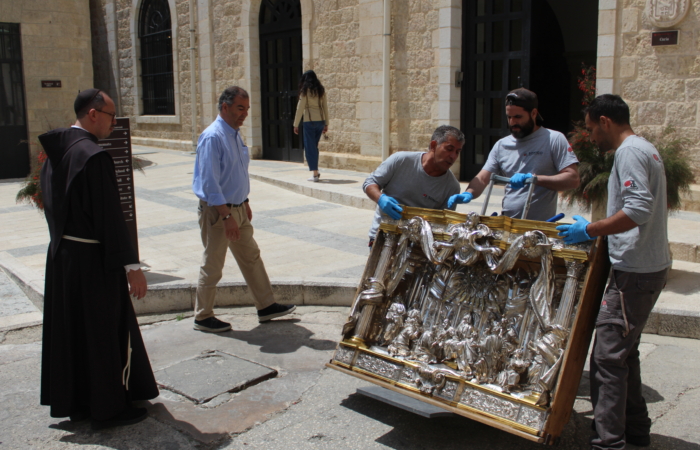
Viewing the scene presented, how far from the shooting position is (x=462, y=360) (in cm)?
334

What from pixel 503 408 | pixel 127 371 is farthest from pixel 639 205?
pixel 127 371

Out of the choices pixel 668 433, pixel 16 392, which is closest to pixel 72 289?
pixel 16 392

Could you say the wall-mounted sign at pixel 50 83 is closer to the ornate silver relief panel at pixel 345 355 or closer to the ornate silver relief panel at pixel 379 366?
the ornate silver relief panel at pixel 345 355

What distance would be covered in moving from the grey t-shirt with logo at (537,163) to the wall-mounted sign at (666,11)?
4950 millimetres

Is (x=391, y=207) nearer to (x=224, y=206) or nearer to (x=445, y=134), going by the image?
(x=445, y=134)

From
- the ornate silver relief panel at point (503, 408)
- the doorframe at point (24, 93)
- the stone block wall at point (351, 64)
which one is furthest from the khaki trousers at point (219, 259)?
the doorframe at point (24, 93)

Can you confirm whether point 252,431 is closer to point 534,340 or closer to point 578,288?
point 534,340

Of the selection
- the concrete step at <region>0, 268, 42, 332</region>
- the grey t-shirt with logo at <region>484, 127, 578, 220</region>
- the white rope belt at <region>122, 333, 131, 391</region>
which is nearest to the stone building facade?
the grey t-shirt with logo at <region>484, 127, 578, 220</region>

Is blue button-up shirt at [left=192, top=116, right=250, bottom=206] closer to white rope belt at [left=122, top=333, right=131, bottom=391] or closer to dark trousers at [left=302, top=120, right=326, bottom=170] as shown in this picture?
white rope belt at [left=122, top=333, right=131, bottom=391]

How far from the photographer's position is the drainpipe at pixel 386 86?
37.6 ft

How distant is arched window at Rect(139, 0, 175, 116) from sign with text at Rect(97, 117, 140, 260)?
13.3 m

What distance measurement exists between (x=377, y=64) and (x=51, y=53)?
807 cm

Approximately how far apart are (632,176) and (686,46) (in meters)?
6.08

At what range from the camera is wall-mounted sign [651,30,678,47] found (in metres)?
8.05
